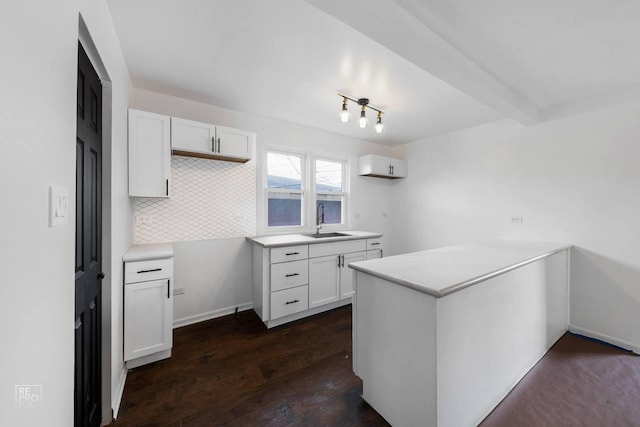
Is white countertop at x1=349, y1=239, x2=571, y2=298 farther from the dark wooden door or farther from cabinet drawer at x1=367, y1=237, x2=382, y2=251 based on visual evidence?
the dark wooden door

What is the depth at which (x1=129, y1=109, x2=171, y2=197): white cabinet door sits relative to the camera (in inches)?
83.3

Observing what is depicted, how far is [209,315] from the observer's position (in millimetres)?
2789

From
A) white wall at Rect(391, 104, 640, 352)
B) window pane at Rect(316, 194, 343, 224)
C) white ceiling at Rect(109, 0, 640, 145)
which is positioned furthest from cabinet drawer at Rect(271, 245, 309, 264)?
white wall at Rect(391, 104, 640, 352)

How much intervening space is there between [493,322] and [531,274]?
0.74 meters

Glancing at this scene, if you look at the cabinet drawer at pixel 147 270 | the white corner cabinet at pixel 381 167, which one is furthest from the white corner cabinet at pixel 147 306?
the white corner cabinet at pixel 381 167

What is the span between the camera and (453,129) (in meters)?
3.55

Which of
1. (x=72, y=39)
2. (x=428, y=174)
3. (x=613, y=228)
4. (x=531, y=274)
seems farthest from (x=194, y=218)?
(x=613, y=228)

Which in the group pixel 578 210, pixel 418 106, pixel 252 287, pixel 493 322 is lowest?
pixel 252 287

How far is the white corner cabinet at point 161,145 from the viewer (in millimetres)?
2125

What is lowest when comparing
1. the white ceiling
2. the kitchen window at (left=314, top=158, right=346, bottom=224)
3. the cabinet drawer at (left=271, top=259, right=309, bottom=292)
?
the cabinet drawer at (left=271, top=259, right=309, bottom=292)

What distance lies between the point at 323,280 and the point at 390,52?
236 centimetres

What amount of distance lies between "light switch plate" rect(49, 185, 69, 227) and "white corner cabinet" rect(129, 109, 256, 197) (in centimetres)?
153

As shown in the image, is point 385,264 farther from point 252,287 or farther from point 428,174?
point 428,174

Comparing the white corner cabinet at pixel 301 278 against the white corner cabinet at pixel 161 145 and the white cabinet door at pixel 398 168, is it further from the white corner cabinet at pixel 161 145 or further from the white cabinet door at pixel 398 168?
the white cabinet door at pixel 398 168
